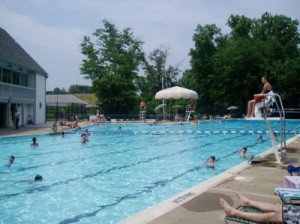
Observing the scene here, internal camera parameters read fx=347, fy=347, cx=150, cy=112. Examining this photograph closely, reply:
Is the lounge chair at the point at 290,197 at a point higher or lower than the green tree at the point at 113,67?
lower

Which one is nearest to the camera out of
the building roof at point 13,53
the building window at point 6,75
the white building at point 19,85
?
the building roof at point 13,53

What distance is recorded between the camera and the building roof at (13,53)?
87.0 feet

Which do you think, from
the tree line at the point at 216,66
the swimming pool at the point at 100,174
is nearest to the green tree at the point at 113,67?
the tree line at the point at 216,66

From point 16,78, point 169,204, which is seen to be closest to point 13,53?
point 16,78

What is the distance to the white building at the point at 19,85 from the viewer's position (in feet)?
88.2

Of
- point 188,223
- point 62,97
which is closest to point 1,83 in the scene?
point 188,223

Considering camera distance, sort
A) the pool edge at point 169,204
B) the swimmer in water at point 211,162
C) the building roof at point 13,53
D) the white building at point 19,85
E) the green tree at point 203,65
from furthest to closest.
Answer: the green tree at point 203,65, the white building at point 19,85, the building roof at point 13,53, the swimmer in water at point 211,162, the pool edge at point 169,204

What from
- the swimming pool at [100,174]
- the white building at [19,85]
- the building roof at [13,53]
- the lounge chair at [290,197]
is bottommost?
the swimming pool at [100,174]

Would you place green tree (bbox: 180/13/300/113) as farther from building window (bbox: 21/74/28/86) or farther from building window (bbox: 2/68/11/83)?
building window (bbox: 2/68/11/83)

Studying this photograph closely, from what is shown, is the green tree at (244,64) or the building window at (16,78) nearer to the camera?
the building window at (16,78)

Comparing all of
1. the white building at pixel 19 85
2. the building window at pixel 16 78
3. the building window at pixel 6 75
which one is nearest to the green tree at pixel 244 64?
the white building at pixel 19 85

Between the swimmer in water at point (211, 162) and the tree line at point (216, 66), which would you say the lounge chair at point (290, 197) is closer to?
the swimmer in water at point (211, 162)

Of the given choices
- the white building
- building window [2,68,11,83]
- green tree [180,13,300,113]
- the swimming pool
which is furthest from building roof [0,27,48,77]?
green tree [180,13,300,113]

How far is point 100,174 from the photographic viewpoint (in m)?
10.8
